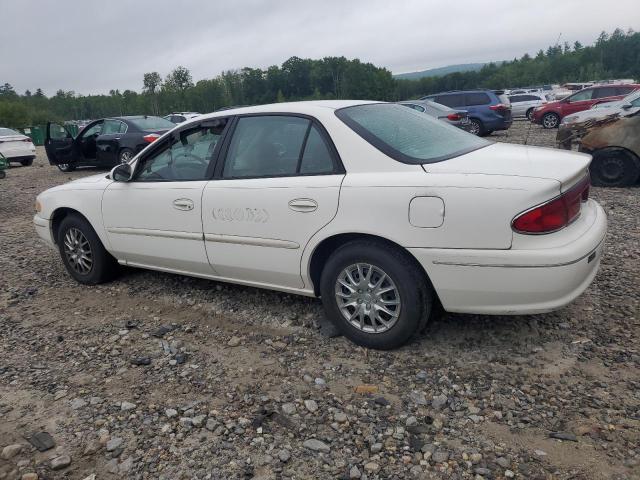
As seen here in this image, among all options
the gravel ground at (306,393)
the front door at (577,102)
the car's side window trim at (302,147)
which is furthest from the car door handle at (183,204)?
the front door at (577,102)

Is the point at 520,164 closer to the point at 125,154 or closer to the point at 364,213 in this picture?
the point at 364,213

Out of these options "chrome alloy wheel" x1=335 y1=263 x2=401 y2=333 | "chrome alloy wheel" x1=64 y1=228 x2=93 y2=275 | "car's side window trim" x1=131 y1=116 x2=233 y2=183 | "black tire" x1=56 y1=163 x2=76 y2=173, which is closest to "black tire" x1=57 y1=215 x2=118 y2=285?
"chrome alloy wheel" x1=64 y1=228 x2=93 y2=275

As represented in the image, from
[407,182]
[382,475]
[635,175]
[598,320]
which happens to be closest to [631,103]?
[635,175]

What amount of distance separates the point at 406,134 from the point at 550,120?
61.7ft

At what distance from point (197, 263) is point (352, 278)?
4.65 ft

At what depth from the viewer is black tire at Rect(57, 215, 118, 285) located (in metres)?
4.88

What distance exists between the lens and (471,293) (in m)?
3.02

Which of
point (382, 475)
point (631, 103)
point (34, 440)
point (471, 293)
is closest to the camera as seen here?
point (382, 475)

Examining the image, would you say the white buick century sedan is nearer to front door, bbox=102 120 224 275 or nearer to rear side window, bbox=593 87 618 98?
front door, bbox=102 120 224 275

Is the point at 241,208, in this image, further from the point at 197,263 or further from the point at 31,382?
the point at 31,382

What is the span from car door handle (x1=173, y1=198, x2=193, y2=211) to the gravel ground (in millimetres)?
887

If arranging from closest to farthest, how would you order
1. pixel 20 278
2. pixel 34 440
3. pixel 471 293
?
pixel 34 440
pixel 471 293
pixel 20 278

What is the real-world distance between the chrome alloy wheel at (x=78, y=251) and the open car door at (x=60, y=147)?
10106mm

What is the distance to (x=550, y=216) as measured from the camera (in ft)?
9.44
